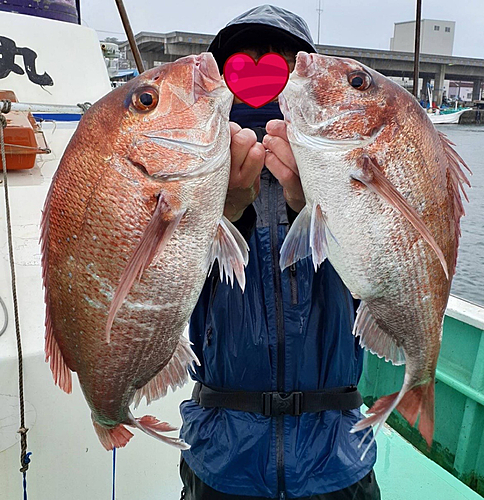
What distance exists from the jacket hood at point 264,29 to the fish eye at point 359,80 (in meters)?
0.48

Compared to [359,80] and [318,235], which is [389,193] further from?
[359,80]

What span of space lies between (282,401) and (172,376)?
1.29 feet

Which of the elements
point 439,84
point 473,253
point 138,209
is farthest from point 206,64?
point 439,84

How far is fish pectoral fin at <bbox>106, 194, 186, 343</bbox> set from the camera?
110cm

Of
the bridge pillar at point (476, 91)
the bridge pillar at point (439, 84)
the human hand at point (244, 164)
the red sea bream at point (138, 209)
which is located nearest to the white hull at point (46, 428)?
the red sea bream at point (138, 209)

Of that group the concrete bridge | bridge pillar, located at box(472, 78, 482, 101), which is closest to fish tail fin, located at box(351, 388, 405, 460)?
the concrete bridge

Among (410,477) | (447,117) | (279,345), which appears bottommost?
(447,117)

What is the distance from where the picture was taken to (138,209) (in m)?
1.23

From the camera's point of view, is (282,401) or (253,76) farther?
(282,401)

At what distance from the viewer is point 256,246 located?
1.70m

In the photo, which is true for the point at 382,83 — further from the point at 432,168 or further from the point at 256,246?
the point at 256,246

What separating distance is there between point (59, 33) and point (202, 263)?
4.07m

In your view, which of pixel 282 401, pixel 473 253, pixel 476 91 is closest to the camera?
pixel 282 401

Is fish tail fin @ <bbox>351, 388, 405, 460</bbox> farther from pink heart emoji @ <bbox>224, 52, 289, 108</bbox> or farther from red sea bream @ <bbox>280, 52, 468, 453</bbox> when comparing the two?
pink heart emoji @ <bbox>224, 52, 289, 108</bbox>
